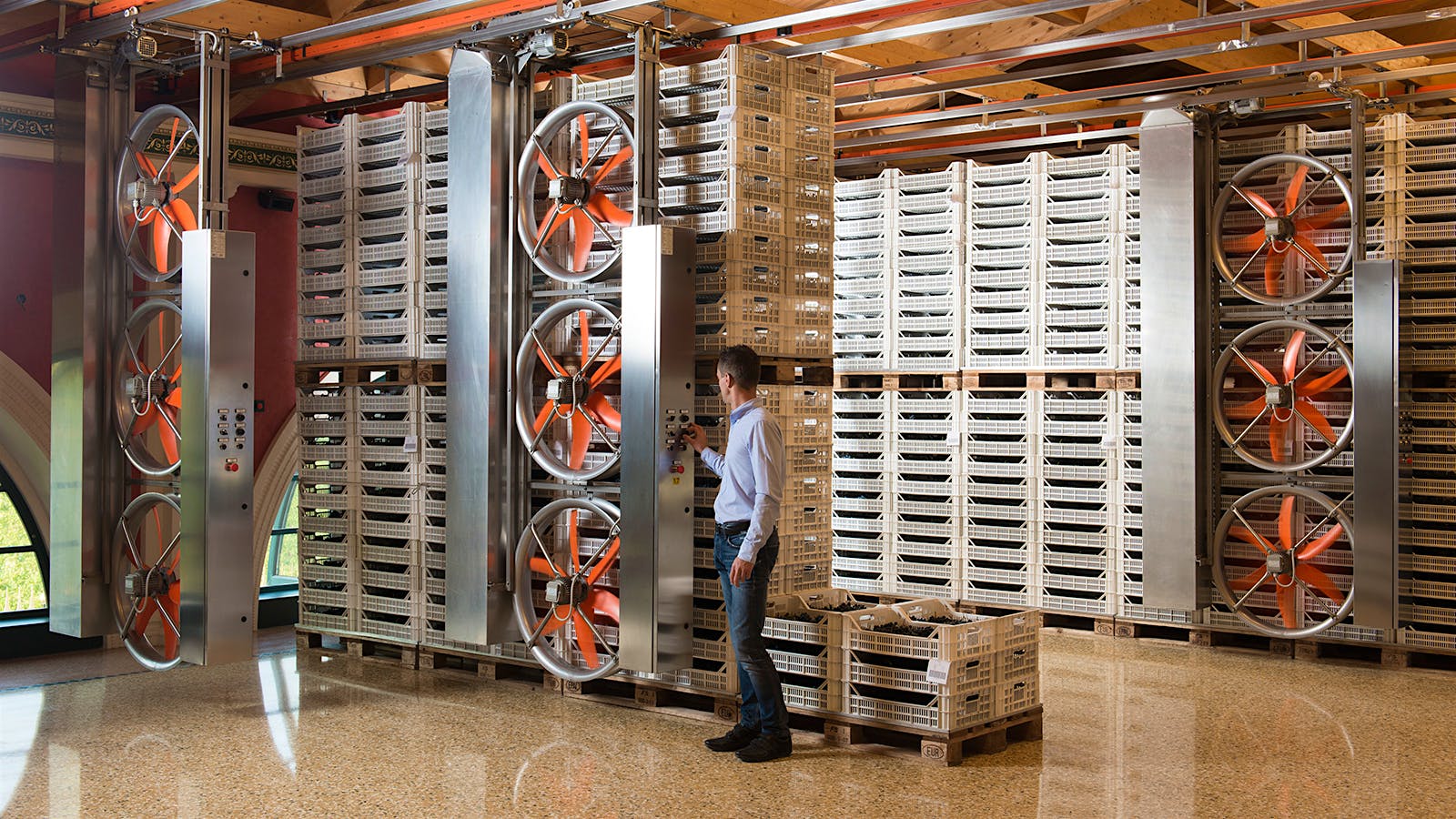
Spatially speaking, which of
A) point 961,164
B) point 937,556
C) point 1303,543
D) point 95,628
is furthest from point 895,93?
point 95,628

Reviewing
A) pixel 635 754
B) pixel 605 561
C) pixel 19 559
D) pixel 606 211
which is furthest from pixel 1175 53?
pixel 19 559

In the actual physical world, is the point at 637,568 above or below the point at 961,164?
below

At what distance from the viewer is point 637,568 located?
23.2ft

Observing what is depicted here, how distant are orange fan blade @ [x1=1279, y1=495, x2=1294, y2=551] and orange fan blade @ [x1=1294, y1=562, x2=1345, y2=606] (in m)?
0.17

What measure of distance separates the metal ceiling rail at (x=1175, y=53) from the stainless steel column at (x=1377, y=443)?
151 centimetres

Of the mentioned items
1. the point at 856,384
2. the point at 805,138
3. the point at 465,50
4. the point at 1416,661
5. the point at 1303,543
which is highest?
the point at 465,50

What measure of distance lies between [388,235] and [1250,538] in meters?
6.10

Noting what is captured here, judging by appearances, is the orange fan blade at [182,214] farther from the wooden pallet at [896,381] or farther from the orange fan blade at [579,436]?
the wooden pallet at [896,381]

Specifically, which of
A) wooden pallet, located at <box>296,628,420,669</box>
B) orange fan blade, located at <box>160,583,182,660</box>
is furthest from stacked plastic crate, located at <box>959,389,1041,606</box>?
orange fan blade, located at <box>160,583,182,660</box>

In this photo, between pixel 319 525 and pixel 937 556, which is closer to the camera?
pixel 319 525

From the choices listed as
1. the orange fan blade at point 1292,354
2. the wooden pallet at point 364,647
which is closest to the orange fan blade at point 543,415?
the wooden pallet at point 364,647

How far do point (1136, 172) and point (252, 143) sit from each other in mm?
6817

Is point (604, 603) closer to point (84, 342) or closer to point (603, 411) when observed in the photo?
point (603, 411)

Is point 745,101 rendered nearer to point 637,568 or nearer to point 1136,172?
point 637,568
